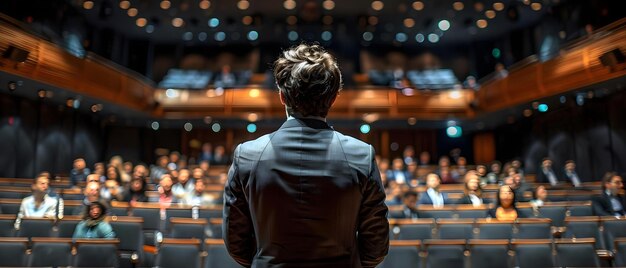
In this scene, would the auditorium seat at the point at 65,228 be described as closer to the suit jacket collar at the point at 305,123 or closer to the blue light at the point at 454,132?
the suit jacket collar at the point at 305,123

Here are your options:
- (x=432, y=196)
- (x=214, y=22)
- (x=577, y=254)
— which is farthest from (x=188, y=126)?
(x=577, y=254)

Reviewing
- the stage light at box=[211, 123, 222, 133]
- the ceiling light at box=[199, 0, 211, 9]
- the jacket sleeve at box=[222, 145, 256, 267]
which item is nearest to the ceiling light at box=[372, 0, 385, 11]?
the ceiling light at box=[199, 0, 211, 9]

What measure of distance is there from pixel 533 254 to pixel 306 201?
3.27m

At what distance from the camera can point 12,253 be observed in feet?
11.6

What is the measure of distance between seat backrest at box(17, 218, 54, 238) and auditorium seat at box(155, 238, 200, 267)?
50.7 inches

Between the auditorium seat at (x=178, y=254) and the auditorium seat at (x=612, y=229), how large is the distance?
146 inches

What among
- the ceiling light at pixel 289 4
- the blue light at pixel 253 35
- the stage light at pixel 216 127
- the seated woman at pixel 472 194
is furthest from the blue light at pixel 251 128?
the seated woman at pixel 472 194

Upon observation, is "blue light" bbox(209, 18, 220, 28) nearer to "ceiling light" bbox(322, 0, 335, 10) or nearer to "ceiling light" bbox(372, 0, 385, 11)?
"ceiling light" bbox(322, 0, 335, 10)

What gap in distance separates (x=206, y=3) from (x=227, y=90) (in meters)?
2.36

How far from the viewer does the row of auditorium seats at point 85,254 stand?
11.6 ft

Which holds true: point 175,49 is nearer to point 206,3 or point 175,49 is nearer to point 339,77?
point 206,3

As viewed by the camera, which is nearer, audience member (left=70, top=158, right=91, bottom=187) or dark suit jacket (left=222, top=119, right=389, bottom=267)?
dark suit jacket (left=222, top=119, right=389, bottom=267)

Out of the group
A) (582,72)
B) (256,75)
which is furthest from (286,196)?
(256,75)

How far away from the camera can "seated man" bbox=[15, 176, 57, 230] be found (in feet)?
15.6
